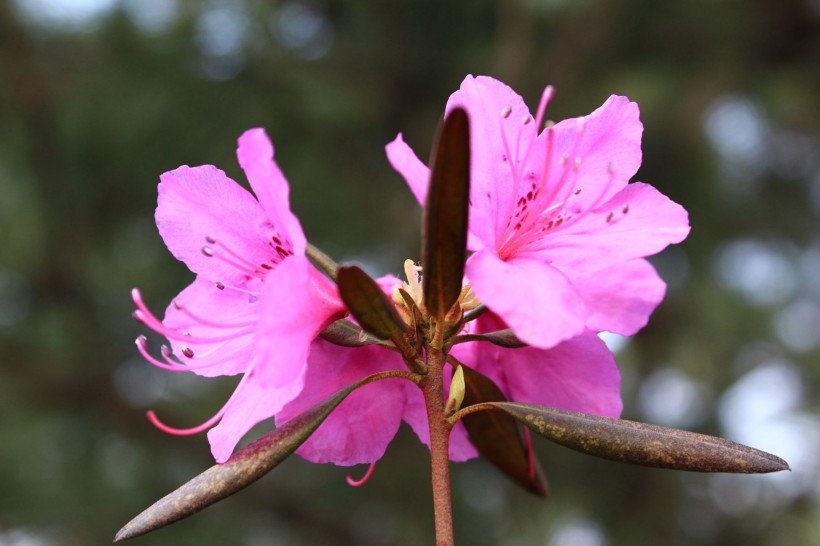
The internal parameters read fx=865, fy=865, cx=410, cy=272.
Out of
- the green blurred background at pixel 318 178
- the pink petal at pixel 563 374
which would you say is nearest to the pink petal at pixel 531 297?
the pink petal at pixel 563 374

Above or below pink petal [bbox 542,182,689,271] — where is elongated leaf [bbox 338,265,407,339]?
below

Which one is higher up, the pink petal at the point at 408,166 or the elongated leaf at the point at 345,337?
the pink petal at the point at 408,166

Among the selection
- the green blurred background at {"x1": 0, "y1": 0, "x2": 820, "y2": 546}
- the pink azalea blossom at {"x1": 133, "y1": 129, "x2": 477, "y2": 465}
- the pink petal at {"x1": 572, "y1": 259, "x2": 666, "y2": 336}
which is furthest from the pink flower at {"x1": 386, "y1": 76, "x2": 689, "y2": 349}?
the green blurred background at {"x1": 0, "y1": 0, "x2": 820, "y2": 546}

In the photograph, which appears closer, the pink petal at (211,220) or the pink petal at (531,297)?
the pink petal at (531,297)

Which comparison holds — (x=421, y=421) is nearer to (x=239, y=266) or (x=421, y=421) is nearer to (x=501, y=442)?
(x=501, y=442)

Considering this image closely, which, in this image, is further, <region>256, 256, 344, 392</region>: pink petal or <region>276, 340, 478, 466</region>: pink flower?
<region>276, 340, 478, 466</region>: pink flower

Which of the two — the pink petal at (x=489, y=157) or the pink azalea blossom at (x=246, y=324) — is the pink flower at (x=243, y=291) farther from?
the pink petal at (x=489, y=157)

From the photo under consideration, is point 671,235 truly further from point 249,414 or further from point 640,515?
point 640,515

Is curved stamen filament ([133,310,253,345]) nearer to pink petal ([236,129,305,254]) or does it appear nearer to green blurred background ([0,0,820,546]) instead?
pink petal ([236,129,305,254])
